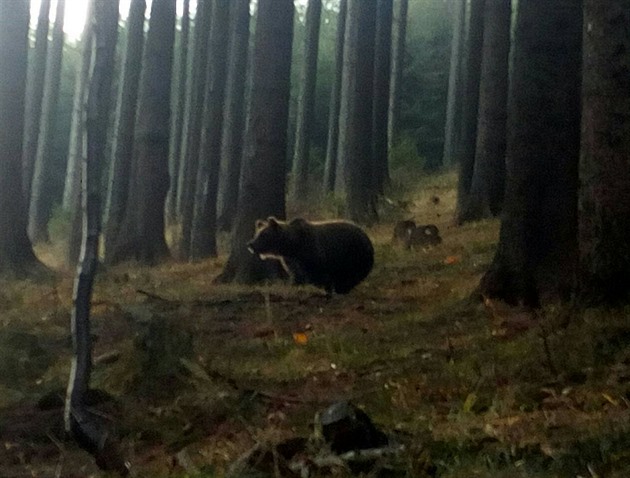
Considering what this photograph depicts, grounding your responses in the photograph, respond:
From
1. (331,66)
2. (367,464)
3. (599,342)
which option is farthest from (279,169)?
(331,66)

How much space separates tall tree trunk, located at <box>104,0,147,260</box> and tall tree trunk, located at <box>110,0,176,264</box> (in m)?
0.63

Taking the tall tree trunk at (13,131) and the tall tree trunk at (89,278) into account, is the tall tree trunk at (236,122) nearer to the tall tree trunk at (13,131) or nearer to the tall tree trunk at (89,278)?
the tall tree trunk at (13,131)

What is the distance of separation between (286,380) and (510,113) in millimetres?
3567

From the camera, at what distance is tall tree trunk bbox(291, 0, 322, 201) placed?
1193 inches

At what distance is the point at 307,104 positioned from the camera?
3138 cm

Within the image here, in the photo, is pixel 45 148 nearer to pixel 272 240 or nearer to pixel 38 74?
pixel 38 74

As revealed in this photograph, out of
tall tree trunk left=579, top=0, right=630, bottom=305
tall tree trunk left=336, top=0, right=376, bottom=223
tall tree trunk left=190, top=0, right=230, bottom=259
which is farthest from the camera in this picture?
tall tree trunk left=336, top=0, right=376, bottom=223

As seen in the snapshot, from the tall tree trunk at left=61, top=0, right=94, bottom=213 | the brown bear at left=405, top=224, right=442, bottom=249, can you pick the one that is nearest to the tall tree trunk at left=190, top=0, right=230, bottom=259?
the tall tree trunk at left=61, top=0, right=94, bottom=213

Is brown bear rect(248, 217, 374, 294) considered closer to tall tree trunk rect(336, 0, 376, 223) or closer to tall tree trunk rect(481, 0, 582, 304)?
tall tree trunk rect(481, 0, 582, 304)

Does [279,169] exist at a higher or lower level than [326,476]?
higher

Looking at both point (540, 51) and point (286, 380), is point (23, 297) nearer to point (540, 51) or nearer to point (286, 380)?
point (286, 380)

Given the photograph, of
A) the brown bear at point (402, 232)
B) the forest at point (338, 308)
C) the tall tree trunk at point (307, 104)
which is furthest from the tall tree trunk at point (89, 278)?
the tall tree trunk at point (307, 104)

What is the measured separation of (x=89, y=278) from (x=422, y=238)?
10.6 m

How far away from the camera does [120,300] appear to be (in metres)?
12.1
